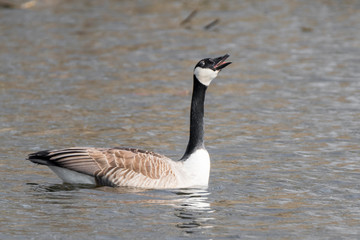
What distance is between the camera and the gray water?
11359 millimetres

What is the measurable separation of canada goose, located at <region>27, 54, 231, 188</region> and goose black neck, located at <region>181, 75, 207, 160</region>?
232 millimetres

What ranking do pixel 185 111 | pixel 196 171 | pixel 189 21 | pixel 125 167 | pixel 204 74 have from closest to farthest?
pixel 125 167 → pixel 196 171 → pixel 204 74 → pixel 185 111 → pixel 189 21

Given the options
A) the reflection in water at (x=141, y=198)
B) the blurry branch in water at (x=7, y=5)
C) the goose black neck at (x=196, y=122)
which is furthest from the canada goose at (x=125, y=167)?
the blurry branch in water at (x=7, y=5)

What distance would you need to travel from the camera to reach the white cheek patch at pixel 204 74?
1312 cm

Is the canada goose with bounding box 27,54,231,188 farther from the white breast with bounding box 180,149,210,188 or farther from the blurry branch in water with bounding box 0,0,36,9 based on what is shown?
the blurry branch in water with bounding box 0,0,36,9

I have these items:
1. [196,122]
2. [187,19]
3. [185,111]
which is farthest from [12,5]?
[196,122]

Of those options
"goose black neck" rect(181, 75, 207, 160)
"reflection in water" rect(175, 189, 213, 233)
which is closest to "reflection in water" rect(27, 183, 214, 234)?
"reflection in water" rect(175, 189, 213, 233)

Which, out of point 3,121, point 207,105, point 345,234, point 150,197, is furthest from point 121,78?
point 345,234

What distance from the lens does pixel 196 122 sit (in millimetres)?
13547

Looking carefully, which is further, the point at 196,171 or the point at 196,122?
the point at 196,122

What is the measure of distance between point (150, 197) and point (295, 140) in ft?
16.5

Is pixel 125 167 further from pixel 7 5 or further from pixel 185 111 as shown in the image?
pixel 7 5

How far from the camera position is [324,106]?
19.4 m

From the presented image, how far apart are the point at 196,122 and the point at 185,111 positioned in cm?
583
